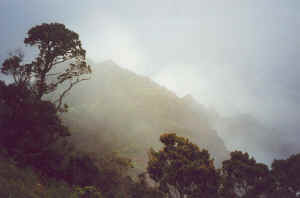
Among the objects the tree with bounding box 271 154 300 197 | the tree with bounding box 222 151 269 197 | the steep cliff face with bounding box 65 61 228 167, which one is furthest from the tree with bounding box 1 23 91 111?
the steep cliff face with bounding box 65 61 228 167

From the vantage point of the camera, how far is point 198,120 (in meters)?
190

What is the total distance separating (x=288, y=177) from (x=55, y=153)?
39.5m

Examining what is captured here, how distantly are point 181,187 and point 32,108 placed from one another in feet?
54.4

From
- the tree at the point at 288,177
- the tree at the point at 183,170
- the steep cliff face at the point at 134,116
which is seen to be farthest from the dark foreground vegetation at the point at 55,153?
the steep cliff face at the point at 134,116

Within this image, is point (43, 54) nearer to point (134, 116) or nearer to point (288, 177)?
point (288, 177)

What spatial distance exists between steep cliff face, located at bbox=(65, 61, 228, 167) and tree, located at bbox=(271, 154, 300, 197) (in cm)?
7421

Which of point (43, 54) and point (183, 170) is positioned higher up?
point (43, 54)

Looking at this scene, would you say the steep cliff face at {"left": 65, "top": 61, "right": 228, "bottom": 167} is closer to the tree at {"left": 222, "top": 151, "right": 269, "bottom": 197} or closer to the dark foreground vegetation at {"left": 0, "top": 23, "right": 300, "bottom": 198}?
the tree at {"left": 222, "top": 151, "right": 269, "bottom": 197}

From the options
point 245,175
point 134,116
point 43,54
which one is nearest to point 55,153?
point 43,54

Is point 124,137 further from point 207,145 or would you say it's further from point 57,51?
point 57,51

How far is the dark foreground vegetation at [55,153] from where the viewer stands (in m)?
9.76

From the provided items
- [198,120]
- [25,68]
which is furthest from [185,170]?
[198,120]

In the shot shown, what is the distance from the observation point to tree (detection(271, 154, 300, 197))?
35.6m

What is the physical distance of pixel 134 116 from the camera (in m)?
157
